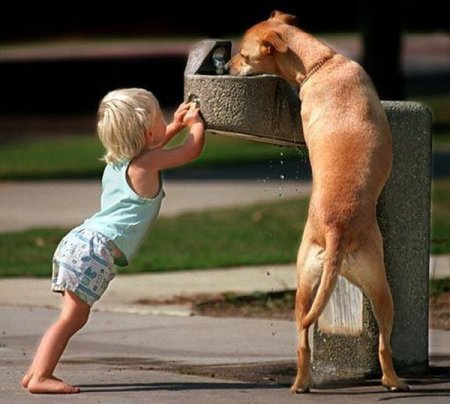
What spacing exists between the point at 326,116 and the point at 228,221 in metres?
7.48

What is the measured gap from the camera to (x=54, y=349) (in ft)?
21.9

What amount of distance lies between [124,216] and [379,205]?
1248 mm

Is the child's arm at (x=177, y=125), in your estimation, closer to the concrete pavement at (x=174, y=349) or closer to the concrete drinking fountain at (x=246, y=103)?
the concrete drinking fountain at (x=246, y=103)

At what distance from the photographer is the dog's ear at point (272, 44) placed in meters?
6.92

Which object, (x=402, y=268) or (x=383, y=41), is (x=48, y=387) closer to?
(x=402, y=268)

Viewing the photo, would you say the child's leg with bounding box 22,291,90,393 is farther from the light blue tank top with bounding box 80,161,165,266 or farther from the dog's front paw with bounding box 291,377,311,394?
the dog's front paw with bounding box 291,377,311,394

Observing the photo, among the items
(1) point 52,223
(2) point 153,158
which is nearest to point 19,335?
(2) point 153,158

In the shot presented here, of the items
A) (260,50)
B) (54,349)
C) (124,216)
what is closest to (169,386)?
(54,349)

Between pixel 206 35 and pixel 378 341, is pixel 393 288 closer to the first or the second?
pixel 378 341

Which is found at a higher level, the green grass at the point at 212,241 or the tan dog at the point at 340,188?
the tan dog at the point at 340,188

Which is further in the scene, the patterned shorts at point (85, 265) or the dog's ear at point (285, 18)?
the dog's ear at point (285, 18)

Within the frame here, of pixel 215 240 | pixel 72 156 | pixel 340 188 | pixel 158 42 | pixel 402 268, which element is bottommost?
pixel 158 42

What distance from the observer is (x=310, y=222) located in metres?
6.51

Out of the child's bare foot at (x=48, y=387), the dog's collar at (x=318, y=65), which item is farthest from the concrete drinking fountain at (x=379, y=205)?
the child's bare foot at (x=48, y=387)
